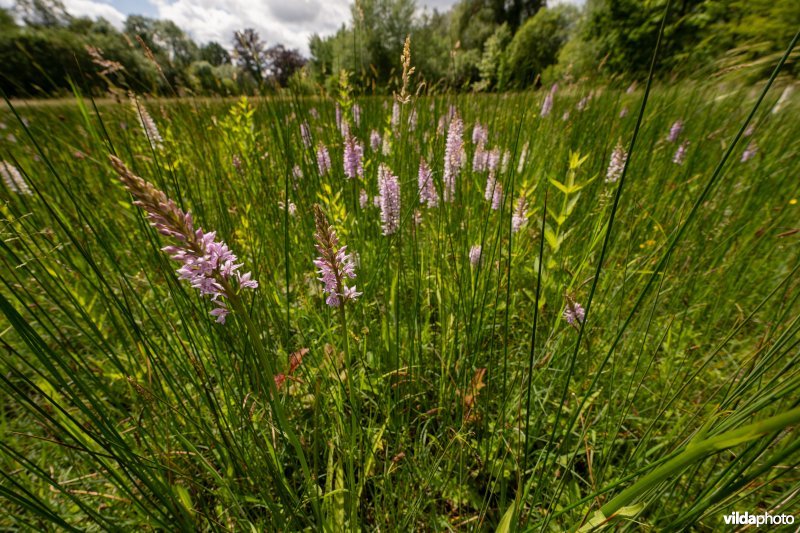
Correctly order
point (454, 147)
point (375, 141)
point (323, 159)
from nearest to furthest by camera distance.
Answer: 1. point (454, 147)
2. point (323, 159)
3. point (375, 141)

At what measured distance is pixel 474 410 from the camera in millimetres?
1294

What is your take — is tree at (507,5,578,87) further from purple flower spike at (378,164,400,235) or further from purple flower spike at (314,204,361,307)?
purple flower spike at (314,204,361,307)

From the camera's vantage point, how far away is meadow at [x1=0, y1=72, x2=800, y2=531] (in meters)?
0.78

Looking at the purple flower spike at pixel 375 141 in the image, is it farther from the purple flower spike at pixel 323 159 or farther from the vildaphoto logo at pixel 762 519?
the vildaphoto logo at pixel 762 519

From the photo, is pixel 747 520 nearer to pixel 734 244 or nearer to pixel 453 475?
pixel 453 475

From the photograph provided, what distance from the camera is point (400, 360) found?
162cm

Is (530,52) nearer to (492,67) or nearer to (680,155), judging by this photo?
(492,67)

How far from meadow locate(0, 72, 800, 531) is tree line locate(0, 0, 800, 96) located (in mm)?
410

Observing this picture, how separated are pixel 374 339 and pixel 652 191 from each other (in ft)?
8.79

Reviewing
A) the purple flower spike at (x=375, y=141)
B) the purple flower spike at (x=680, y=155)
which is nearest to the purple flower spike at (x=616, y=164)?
the purple flower spike at (x=680, y=155)

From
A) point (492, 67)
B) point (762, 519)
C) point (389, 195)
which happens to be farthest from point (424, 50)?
point (762, 519)

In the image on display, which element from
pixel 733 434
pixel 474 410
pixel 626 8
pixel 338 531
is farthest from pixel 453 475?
pixel 626 8

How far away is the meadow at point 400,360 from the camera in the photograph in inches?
30.6

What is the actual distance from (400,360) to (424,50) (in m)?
3.25
